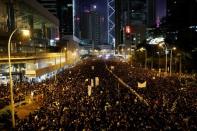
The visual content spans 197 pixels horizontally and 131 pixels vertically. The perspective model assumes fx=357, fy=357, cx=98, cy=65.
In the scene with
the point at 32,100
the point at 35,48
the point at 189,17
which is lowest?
the point at 32,100

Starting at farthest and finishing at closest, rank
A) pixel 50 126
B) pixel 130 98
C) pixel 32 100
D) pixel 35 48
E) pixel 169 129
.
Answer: pixel 35 48 < pixel 32 100 < pixel 130 98 < pixel 50 126 < pixel 169 129

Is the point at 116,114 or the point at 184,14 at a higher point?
the point at 184,14

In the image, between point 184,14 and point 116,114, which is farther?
point 184,14

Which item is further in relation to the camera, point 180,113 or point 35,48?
point 35,48

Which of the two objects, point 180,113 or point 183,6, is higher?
point 183,6

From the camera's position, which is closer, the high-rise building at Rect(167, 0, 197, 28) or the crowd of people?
the crowd of people

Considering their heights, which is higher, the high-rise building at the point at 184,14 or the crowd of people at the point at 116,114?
the high-rise building at the point at 184,14

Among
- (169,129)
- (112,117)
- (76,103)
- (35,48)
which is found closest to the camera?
(169,129)

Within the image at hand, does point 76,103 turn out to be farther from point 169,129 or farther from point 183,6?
point 183,6

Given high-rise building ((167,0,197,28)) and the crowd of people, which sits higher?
high-rise building ((167,0,197,28))

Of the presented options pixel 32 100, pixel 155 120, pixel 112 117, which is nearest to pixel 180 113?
pixel 155 120

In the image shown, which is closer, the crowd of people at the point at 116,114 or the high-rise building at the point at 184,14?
the crowd of people at the point at 116,114
